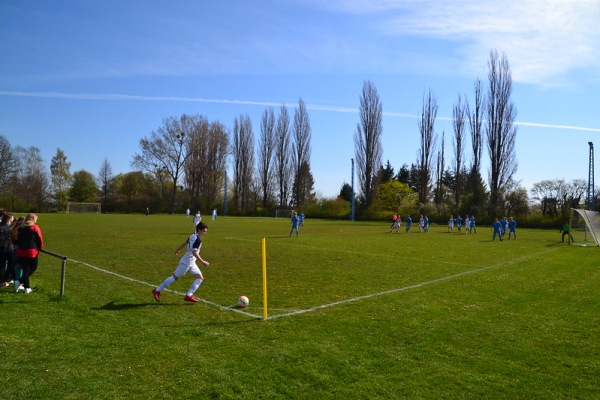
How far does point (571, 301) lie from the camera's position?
1068 centimetres

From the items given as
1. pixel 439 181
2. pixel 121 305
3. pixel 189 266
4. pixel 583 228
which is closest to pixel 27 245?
pixel 121 305

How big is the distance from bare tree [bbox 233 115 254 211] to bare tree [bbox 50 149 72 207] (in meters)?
33.0

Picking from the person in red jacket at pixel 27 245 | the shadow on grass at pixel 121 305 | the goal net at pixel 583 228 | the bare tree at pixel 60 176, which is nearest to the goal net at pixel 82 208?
the bare tree at pixel 60 176

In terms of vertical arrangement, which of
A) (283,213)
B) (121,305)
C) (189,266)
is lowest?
(121,305)

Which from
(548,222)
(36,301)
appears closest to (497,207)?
(548,222)

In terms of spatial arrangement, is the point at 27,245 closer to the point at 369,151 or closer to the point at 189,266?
the point at 189,266

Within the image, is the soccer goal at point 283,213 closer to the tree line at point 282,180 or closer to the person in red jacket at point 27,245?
the tree line at point 282,180

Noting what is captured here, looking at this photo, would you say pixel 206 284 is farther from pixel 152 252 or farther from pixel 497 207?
pixel 497 207

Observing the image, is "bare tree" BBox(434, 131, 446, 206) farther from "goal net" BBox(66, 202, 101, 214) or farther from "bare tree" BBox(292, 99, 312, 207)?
"goal net" BBox(66, 202, 101, 214)

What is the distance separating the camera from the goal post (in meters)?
79.1

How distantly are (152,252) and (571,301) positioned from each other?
15685 millimetres

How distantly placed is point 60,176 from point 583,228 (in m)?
88.4

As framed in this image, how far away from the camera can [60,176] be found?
89.4 meters

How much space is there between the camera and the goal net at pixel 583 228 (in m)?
30.1
